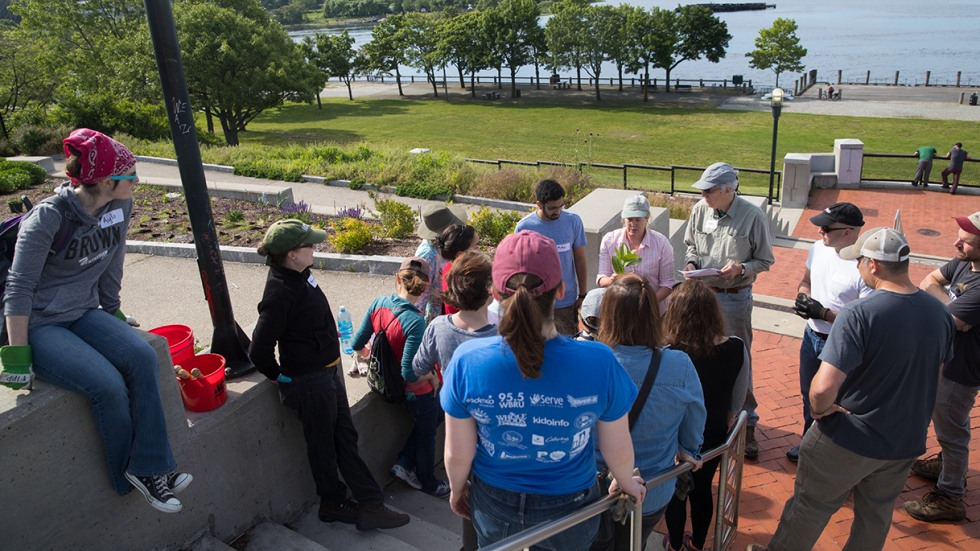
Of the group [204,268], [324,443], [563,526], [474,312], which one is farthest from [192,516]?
[563,526]

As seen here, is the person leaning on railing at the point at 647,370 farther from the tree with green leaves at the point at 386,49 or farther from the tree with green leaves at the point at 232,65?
the tree with green leaves at the point at 386,49

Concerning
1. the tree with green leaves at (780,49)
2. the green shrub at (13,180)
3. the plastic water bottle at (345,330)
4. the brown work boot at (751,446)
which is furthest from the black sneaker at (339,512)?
the tree with green leaves at (780,49)

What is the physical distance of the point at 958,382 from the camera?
4312 mm

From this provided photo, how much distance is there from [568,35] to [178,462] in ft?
177

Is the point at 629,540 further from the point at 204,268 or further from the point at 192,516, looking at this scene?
the point at 204,268

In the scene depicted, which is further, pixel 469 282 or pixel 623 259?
pixel 623 259

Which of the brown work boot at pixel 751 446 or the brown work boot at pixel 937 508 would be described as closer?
the brown work boot at pixel 937 508

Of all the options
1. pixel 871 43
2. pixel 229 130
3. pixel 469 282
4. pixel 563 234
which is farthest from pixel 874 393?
pixel 871 43

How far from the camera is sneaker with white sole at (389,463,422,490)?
15.2 ft

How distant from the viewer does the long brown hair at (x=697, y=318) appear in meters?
3.52

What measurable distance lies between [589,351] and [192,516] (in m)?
2.49

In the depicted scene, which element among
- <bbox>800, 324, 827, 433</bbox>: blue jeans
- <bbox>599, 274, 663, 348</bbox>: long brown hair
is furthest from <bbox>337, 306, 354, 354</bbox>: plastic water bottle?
<bbox>800, 324, 827, 433</bbox>: blue jeans

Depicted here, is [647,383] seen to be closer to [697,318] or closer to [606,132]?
[697,318]

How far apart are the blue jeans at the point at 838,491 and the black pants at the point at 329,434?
2.34 m
